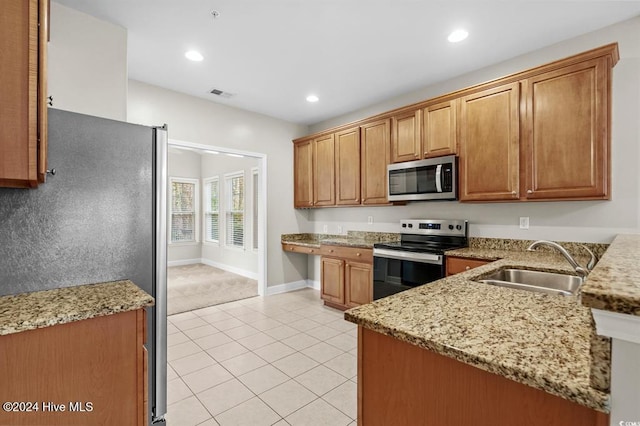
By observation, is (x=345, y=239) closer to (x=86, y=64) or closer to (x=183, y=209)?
(x=86, y=64)

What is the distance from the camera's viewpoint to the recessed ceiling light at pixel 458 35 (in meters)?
2.57

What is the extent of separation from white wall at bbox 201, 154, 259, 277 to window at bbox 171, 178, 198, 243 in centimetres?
41

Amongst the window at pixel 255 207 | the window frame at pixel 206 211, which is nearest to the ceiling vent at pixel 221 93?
the window at pixel 255 207

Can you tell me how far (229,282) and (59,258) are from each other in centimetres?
430

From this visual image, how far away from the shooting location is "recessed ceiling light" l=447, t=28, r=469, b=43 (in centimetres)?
257

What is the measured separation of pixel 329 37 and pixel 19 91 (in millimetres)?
2221

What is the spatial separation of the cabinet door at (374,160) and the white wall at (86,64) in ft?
8.81

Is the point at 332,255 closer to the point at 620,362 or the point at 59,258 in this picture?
the point at 59,258

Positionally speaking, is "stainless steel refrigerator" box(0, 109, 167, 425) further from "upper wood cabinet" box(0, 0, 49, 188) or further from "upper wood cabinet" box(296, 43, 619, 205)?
"upper wood cabinet" box(296, 43, 619, 205)

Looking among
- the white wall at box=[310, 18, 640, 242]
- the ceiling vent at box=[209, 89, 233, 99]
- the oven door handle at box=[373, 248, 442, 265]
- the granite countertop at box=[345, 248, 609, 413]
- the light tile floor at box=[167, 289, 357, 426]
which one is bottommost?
the light tile floor at box=[167, 289, 357, 426]

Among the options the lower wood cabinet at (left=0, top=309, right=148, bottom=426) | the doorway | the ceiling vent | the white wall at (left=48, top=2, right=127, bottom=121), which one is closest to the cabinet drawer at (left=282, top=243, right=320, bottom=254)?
the doorway

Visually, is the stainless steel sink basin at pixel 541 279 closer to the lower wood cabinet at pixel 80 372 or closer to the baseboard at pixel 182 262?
the lower wood cabinet at pixel 80 372

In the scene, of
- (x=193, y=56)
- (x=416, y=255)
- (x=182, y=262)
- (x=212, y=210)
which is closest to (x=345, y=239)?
(x=416, y=255)

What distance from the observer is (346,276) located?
12.9 feet
